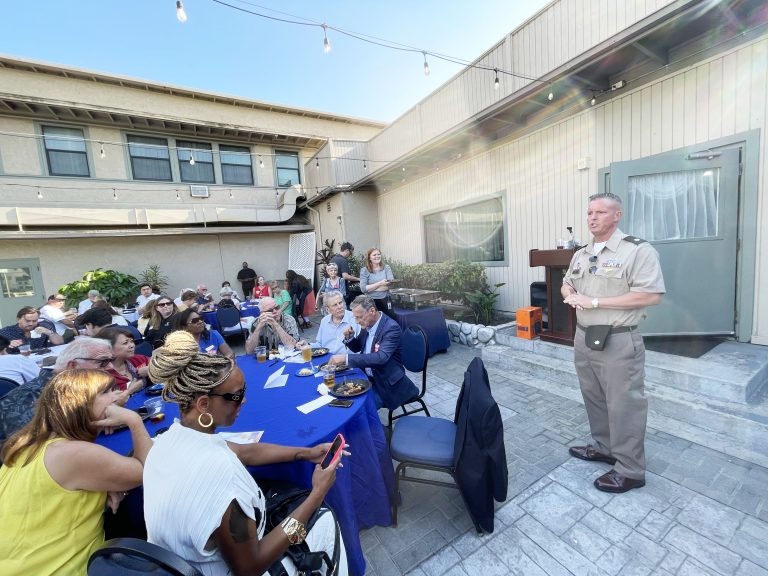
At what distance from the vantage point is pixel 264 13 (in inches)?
140

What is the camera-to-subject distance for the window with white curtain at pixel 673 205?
3688 mm

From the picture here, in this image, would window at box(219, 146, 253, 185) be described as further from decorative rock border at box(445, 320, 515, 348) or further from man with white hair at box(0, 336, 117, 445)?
man with white hair at box(0, 336, 117, 445)

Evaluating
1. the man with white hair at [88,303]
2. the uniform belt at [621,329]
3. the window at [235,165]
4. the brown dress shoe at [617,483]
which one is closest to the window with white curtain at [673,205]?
the uniform belt at [621,329]

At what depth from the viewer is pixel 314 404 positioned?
208 cm

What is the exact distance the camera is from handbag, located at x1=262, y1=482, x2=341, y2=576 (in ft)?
4.19

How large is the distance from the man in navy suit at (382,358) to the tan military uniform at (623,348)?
4.81 feet

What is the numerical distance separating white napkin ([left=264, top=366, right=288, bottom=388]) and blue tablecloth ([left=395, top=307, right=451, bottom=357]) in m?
2.81

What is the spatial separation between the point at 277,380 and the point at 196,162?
11.7m

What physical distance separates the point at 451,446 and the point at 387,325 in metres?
1.06

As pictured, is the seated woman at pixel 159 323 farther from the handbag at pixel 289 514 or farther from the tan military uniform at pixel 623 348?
the tan military uniform at pixel 623 348

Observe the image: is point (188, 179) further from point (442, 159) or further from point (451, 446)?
point (451, 446)

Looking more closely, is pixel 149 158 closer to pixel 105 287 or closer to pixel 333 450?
pixel 105 287

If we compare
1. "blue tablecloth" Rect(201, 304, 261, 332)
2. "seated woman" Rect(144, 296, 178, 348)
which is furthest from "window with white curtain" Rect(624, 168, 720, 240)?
"blue tablecloth" Rect(201, 304, 261, 332)

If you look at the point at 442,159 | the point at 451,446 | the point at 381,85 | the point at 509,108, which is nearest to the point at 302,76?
the point at 381,85
